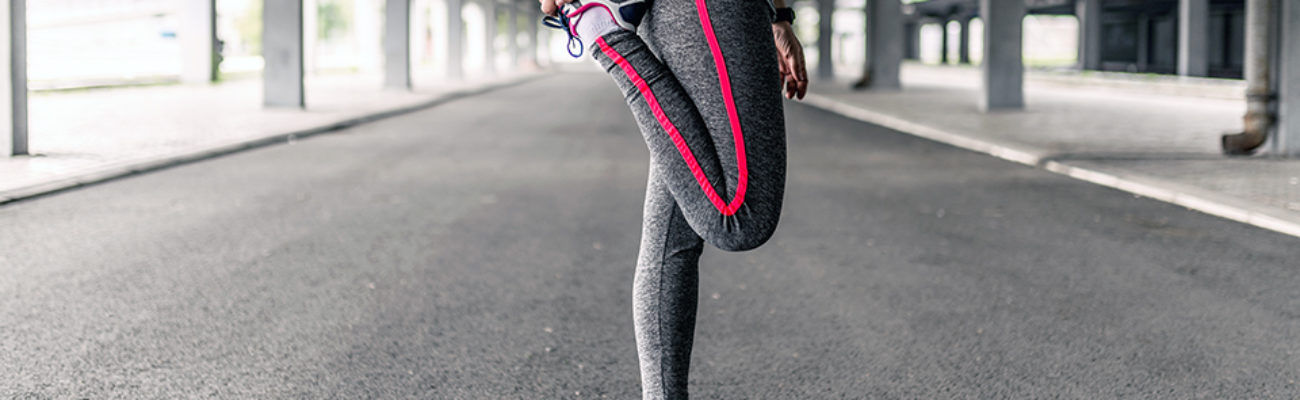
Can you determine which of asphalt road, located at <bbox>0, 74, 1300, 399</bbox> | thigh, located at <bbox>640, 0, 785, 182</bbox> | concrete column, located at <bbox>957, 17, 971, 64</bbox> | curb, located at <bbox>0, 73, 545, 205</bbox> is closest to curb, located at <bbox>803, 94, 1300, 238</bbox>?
asphalt road, located at <bbox>0, 74, 1300, 399</bbox>

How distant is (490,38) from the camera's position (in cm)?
5384

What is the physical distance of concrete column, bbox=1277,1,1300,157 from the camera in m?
11.4

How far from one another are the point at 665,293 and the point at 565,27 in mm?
586

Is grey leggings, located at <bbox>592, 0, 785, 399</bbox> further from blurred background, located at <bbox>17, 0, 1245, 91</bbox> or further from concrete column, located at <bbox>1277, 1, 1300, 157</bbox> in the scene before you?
blurred background, located at <bbox>17, 0, 1245, 91</bbox>

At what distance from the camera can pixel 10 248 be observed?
6.35m

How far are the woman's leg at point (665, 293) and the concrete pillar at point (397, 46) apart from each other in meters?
28.4

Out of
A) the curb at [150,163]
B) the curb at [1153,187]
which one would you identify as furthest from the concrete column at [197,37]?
the curb at [1153,187]

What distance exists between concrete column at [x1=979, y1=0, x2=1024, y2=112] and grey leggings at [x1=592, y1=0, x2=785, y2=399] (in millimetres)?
19879

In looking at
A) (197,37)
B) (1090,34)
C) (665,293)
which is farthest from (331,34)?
(665,293)

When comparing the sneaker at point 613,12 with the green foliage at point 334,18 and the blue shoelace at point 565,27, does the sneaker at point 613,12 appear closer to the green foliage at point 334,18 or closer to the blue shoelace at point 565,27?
the blue shoelace at point 565,27

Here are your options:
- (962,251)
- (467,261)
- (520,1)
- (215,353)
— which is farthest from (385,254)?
(520,1)

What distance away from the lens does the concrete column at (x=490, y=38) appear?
51.8 m

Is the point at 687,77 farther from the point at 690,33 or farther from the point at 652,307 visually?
the point at 652,307

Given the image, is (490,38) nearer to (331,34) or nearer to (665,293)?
(331,34)
